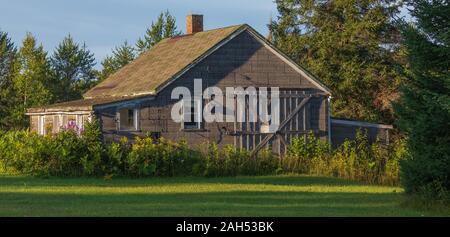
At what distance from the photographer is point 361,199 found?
22203mm

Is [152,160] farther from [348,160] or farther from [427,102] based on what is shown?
[427,102]

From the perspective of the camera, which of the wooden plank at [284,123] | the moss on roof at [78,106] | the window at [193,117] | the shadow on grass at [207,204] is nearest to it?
the shadow on grass at [207,204]

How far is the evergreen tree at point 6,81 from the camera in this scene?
6174cm

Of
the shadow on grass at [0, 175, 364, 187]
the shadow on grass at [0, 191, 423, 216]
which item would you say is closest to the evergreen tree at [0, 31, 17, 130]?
the shadow on grass at [0, 175, 364, 187]

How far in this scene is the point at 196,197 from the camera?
73.5 feet

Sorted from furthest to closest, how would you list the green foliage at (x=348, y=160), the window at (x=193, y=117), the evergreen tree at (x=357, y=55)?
the evergreen tree at (x=357, y=55) → the window at (x=193, y=117) → the green foliage at (x=348, y=160)

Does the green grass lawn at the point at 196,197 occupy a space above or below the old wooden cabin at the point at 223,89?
below

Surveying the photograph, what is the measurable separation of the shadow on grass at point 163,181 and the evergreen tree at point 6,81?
3204 centimetres

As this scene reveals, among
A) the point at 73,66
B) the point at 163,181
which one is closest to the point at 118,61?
the point at 73,66

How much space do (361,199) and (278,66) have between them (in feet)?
55.4

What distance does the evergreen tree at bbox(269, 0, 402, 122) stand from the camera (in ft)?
161

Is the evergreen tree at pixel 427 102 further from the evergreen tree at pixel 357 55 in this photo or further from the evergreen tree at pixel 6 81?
the evergreen tree at pixel 6 81

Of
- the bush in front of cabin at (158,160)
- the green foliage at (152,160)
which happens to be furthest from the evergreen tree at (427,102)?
the bush in front of cabin at (158,160)
